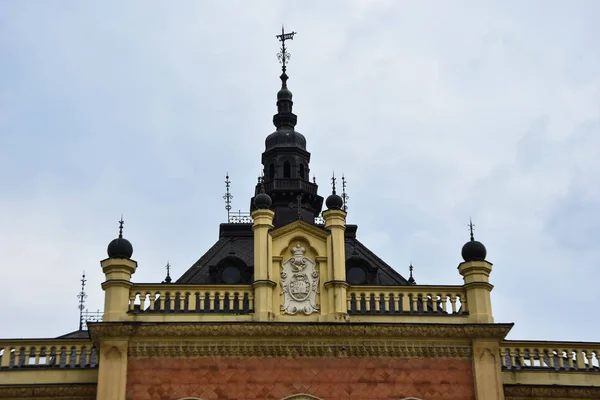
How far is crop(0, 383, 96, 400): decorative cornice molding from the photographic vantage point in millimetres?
24609

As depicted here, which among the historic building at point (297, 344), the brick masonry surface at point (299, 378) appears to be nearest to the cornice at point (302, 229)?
the historic building at point (297, 344)

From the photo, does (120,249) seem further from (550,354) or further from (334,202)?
(550,354)

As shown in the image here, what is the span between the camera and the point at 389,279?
95.0 ft

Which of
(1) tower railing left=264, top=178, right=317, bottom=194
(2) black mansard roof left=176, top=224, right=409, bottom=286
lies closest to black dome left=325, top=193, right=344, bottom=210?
(2) black mansard roof left=176, top=224, right=409, bottom=286

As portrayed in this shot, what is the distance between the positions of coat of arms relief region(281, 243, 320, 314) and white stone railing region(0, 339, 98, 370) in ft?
19.1

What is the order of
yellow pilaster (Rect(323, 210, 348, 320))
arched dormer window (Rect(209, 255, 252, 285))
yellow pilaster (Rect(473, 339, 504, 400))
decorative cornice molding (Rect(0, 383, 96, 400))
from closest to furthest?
1. yellow pilaster (Rect(473, 339, 504, 400))
2. decorative cornice molding (Rect(0, 383, 96, 400))
3. yellow pilaster (Rect(323, 210, 348, 320))
4. arched dormer window (Rect(209, 255, 252, 285))

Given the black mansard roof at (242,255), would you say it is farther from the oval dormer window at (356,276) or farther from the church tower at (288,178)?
the church tower at (288,178)

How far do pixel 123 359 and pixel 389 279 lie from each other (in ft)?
30.2

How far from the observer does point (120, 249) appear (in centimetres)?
2514

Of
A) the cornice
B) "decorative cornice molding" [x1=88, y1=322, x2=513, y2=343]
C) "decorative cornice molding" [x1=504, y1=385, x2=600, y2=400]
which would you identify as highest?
the cornice

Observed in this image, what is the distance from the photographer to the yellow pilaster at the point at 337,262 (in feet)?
82.1

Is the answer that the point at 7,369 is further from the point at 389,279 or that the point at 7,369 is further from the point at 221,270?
the point at 389,279

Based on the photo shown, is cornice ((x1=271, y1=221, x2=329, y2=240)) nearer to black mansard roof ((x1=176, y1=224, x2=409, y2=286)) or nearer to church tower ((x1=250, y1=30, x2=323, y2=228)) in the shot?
black mansard roof ((x1=176, y1=224, x2=409, y2=286))

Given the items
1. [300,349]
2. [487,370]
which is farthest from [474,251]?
[300,349]
